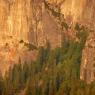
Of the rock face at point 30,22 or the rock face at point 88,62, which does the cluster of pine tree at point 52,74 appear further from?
the rock face at point 30,22

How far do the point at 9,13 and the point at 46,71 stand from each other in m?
24.7

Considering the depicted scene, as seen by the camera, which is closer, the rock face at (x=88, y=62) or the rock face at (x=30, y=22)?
the rock face at (x=88, y=62)

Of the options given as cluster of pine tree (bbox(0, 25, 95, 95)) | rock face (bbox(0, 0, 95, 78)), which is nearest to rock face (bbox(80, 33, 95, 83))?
cluster of pine tree (bbox(0, 25, 95, 95))

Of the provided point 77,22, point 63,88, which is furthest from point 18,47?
point 63,88

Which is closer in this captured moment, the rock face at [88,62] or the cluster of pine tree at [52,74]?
the cluster of pine tree at [52,74]

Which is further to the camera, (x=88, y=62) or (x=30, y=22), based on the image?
(x=30, y=22)

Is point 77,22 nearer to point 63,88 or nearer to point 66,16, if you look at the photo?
point 66,16

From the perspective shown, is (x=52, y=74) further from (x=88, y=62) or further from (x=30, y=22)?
(x=30, y=22)

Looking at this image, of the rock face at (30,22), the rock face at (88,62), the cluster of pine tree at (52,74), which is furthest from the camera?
the rock face at (30,22)

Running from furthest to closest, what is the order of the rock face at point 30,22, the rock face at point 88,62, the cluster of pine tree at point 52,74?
1. the rock face at point 30,22
2. the rock face at point 88,62
3. the cluster of pine tree at point 52,74

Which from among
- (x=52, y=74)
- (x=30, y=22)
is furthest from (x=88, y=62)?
(x=30, y=22)

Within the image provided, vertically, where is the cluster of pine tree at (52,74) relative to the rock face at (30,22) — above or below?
below

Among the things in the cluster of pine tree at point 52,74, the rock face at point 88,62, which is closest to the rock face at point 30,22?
the cluster of pine tree at point 52,74

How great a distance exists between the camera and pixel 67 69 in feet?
518
